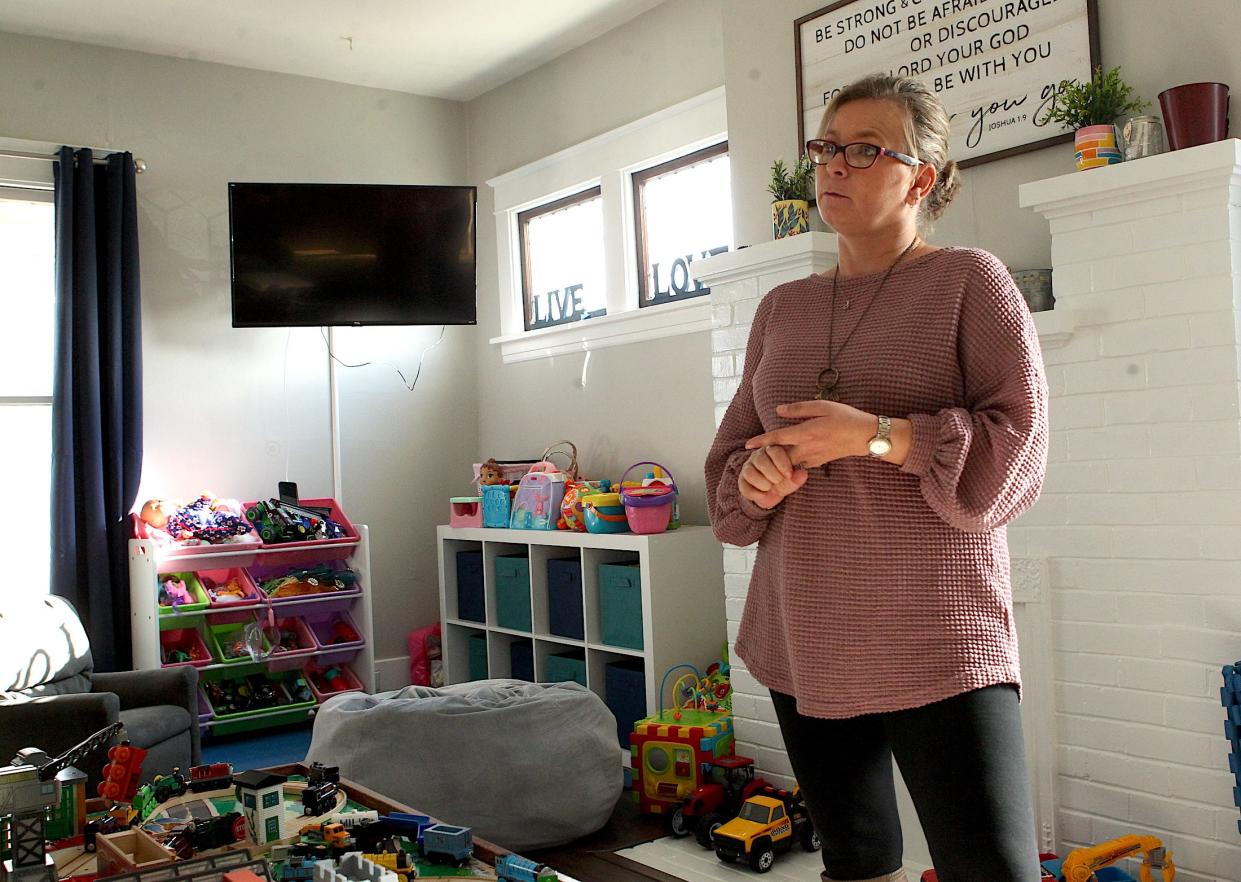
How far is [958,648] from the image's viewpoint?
1.08 meters

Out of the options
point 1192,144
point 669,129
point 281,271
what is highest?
point 669,129

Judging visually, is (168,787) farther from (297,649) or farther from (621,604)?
(297,649)

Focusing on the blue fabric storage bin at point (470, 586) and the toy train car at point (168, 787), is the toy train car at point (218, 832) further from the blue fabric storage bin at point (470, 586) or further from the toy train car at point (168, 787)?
the blue fabric storage bin at point (470, 586)

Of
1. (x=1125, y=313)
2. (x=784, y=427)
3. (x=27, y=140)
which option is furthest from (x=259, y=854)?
(x=27, y=140)

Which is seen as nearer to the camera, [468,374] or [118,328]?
[118,328]

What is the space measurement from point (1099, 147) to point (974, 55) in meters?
0.56

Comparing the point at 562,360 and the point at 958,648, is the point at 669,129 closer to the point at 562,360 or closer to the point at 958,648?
the point at 562,360

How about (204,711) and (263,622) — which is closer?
(204,711)

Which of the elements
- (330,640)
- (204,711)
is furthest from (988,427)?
(330,640)

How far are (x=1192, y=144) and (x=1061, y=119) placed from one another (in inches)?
13.1

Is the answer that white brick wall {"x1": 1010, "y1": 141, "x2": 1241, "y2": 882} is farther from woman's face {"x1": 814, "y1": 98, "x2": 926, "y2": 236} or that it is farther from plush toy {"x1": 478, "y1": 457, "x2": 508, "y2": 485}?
plush toy {"x1": 478, "y1": 457, "x2": 508, "y2": 485}

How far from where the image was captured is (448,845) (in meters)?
1.64

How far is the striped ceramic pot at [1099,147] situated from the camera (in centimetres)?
230

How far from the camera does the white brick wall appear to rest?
2.12m
